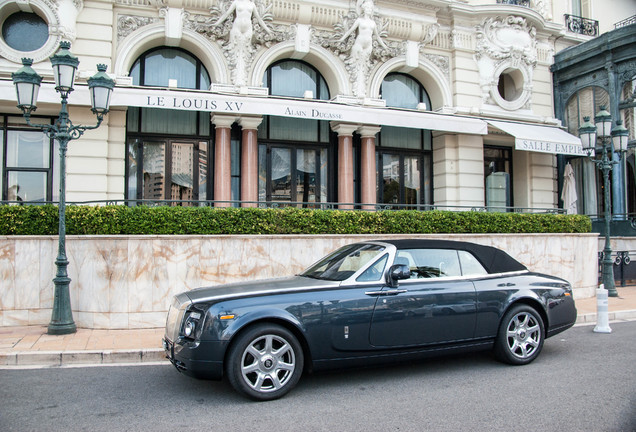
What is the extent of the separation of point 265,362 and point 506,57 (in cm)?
1534

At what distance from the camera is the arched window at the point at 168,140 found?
14227mm

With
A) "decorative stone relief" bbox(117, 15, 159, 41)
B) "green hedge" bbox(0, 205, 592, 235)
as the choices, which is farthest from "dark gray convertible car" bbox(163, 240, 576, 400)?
"decorative stone relief" bbox(117, 15, 159, 41)

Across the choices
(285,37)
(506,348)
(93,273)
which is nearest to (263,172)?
(285,37)

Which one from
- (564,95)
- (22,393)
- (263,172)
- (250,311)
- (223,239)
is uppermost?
(564,95)

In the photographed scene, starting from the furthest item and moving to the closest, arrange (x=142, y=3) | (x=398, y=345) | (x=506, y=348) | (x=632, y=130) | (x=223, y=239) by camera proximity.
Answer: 1. (x=632, y=130)
2. (x=142, y=3)
3. (x=223, y=239)
4. (x=506, y=348)
5. (x=398, y=345)

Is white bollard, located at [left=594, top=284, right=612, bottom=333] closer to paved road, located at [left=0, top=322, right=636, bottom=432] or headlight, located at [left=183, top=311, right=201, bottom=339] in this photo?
paved road, located at [left=0, top=322, right=636, bottom=432]

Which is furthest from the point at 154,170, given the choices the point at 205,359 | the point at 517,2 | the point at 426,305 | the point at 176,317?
the point at 517,2

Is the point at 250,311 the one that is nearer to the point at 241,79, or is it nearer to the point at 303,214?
the point at 303,214

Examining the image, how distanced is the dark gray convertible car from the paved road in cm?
32

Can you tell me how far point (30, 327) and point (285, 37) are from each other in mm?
10038

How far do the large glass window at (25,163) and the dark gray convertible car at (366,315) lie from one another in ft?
30.2

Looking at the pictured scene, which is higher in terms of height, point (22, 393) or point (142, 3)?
point (142, 3)

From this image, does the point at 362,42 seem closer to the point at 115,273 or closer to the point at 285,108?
the point at 285,108

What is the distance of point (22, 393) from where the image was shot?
5.54 m
